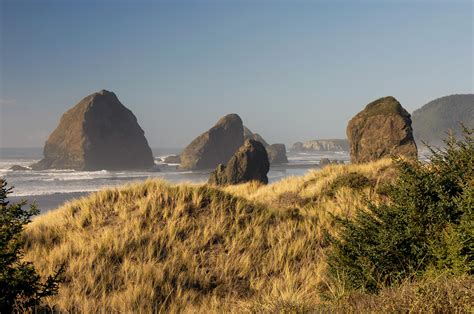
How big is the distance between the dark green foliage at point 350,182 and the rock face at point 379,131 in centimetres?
2147

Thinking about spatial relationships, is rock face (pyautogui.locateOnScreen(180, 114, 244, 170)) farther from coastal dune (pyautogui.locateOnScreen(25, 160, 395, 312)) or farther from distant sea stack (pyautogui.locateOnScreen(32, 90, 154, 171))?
coastal dune (pyautogui.locateOnScreen(25, 160, 395, 312))

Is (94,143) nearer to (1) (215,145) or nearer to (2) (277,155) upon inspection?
(1) (215,145)

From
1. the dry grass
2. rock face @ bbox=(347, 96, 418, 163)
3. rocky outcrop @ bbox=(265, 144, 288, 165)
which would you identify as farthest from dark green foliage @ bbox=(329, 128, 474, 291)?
rocky outcrop @ bbox=(265, 144, 288, 165)

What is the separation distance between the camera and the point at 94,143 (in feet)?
596

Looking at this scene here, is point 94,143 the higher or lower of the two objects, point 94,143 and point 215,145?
the higher

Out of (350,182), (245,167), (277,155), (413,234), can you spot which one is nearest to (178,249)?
(413,234)

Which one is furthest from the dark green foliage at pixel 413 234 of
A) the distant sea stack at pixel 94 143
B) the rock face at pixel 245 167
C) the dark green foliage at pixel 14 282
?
the distant sea stack at pixel 94 143

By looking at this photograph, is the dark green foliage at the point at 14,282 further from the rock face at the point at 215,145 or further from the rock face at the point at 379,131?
the rock face at the point at 215,145

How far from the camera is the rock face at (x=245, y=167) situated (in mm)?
54188

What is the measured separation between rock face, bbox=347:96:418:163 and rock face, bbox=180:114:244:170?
4354 inches

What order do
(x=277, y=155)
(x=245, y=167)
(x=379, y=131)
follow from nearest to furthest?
1. (x=379, y=131)
2. (x=245, y=167)
3. (x=277, y=155)

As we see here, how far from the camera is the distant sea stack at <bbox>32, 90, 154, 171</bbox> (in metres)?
174

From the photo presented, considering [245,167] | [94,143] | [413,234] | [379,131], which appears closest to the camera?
[413,234]

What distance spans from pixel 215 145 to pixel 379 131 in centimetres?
12226
